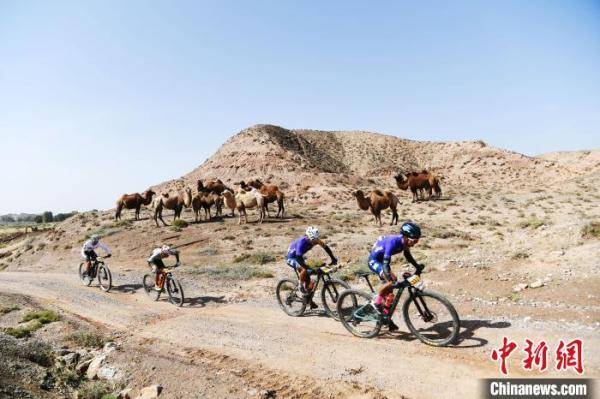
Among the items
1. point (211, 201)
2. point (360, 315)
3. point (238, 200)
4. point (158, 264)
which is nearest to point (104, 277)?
point (158, 264)

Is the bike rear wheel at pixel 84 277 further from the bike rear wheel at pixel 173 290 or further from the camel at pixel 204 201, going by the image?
the camel at pixel 204 201

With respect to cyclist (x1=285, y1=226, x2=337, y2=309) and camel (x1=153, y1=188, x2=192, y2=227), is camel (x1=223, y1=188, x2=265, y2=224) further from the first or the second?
cyclist (x1=285, y1=226, x2=337, y2=309)

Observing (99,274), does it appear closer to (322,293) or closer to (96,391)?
(96,391)

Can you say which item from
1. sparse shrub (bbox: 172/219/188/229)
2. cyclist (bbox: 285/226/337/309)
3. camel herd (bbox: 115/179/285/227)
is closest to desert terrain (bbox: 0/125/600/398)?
sparse shrub (bbox: 172/219/188/229)

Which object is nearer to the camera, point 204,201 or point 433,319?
point 433,319

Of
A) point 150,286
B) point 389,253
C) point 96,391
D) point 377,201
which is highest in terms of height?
point 377,201

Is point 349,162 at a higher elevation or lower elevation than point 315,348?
higher

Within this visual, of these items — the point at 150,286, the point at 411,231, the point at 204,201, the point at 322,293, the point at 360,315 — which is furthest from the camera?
the point at 204,201

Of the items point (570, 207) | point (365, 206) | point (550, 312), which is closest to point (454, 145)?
point (570, 207)

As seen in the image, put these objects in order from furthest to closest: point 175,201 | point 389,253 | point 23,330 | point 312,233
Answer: point 175,201
point 23,330
point 312,233
point 389,253

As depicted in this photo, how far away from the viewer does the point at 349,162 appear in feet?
293

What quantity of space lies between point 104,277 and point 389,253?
13.4 metres

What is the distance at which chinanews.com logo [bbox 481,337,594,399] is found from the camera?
6254mm

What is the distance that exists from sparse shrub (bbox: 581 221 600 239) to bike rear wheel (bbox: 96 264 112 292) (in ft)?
57.7
